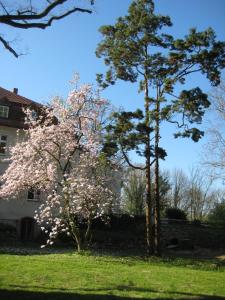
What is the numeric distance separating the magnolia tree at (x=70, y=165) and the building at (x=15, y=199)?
9023mm

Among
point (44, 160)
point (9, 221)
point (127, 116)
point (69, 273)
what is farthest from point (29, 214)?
point (69, 273)

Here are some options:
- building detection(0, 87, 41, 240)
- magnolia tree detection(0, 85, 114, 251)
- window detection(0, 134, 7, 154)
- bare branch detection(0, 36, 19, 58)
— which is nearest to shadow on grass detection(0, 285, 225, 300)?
bare branch detection(0, 36, 19, 58)

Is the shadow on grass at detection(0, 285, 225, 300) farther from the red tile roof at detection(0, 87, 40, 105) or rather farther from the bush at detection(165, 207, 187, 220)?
the bush at detection(165, 207, 187, 220)

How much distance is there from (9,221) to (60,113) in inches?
498

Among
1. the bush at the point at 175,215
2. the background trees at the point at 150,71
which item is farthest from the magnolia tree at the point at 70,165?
the bush at the point at 175,215

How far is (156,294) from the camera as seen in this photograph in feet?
33.3

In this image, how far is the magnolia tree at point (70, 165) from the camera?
22703 mm

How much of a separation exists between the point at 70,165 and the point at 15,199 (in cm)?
1148

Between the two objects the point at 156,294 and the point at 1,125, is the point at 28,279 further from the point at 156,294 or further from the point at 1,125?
the point at 1,125

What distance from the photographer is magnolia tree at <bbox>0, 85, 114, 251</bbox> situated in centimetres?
2270

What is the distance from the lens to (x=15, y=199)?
111 feet

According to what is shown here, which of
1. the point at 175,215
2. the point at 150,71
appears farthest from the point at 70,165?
the point at 175,215

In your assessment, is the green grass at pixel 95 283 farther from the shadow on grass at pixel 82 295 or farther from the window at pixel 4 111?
the window at pixel 4 111

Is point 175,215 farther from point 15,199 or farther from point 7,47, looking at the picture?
point 7,47
